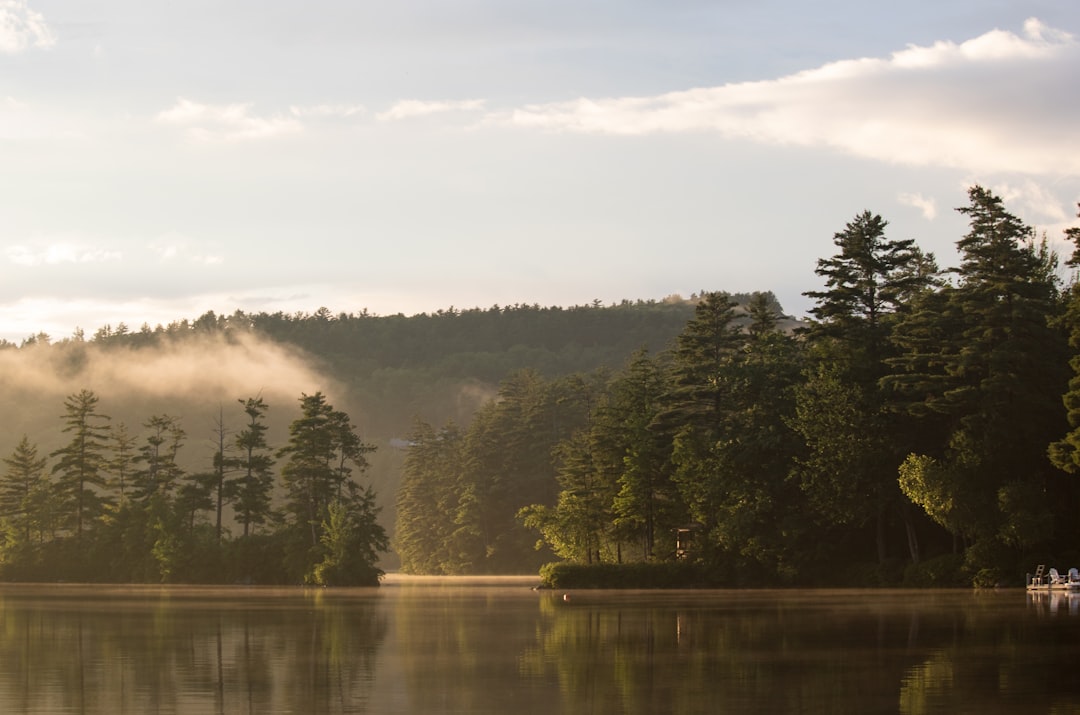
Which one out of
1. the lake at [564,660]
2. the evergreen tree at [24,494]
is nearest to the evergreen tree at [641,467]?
the lake at [564,660]

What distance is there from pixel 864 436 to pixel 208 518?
180 feet

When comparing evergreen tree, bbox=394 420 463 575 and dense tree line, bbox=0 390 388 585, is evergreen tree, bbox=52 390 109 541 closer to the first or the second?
dense tree line, bbox=0 390 388 585

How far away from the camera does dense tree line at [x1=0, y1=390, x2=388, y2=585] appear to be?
94000 millimetres

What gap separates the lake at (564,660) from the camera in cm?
2067

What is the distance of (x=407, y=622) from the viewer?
43375 mm

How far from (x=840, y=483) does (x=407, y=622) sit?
3071 cm

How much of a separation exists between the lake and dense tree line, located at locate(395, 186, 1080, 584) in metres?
14.2

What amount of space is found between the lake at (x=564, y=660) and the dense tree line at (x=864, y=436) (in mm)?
14178

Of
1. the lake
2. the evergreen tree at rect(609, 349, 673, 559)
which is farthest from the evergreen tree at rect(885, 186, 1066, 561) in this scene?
the evergreen tree at rect(609, 349, 673, 559)

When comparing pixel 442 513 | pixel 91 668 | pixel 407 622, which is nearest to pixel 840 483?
pixel 407 622

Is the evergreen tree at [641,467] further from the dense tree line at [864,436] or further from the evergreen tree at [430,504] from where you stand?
the evergreen tree at [430,504]

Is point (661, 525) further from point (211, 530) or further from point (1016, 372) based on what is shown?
point (211, 530)

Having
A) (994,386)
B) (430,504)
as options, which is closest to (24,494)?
(430,504)

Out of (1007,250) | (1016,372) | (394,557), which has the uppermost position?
(1007,250)
